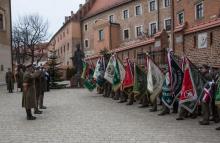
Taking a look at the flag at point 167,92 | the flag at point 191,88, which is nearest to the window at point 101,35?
the flag at point 167,92

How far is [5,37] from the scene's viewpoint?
4144 cm

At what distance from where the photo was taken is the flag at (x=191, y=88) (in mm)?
12203

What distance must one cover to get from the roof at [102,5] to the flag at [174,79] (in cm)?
4955

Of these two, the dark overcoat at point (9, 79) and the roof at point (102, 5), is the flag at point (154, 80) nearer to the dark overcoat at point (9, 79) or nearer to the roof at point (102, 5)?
the dark overcoat at point (9, 79)

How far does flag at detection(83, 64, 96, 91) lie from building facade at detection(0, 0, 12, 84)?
19.5m

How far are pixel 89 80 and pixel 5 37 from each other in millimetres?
21616

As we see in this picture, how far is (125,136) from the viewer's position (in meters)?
9.87

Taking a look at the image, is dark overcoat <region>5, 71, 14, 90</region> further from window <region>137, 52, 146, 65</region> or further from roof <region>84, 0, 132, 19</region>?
roof <region>84, 0, 132, 19</region>

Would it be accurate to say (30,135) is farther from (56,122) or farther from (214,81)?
(214,81)

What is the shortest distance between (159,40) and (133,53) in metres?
5.44

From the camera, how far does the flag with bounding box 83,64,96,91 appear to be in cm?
2217

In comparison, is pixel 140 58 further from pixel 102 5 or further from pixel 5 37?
pixel 102 5

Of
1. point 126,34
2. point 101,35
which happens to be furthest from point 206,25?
point 101,35

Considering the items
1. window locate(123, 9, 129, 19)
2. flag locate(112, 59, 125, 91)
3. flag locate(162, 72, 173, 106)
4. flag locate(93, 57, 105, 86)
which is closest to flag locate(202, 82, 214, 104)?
flag locate(162, 72, 173, 106)
